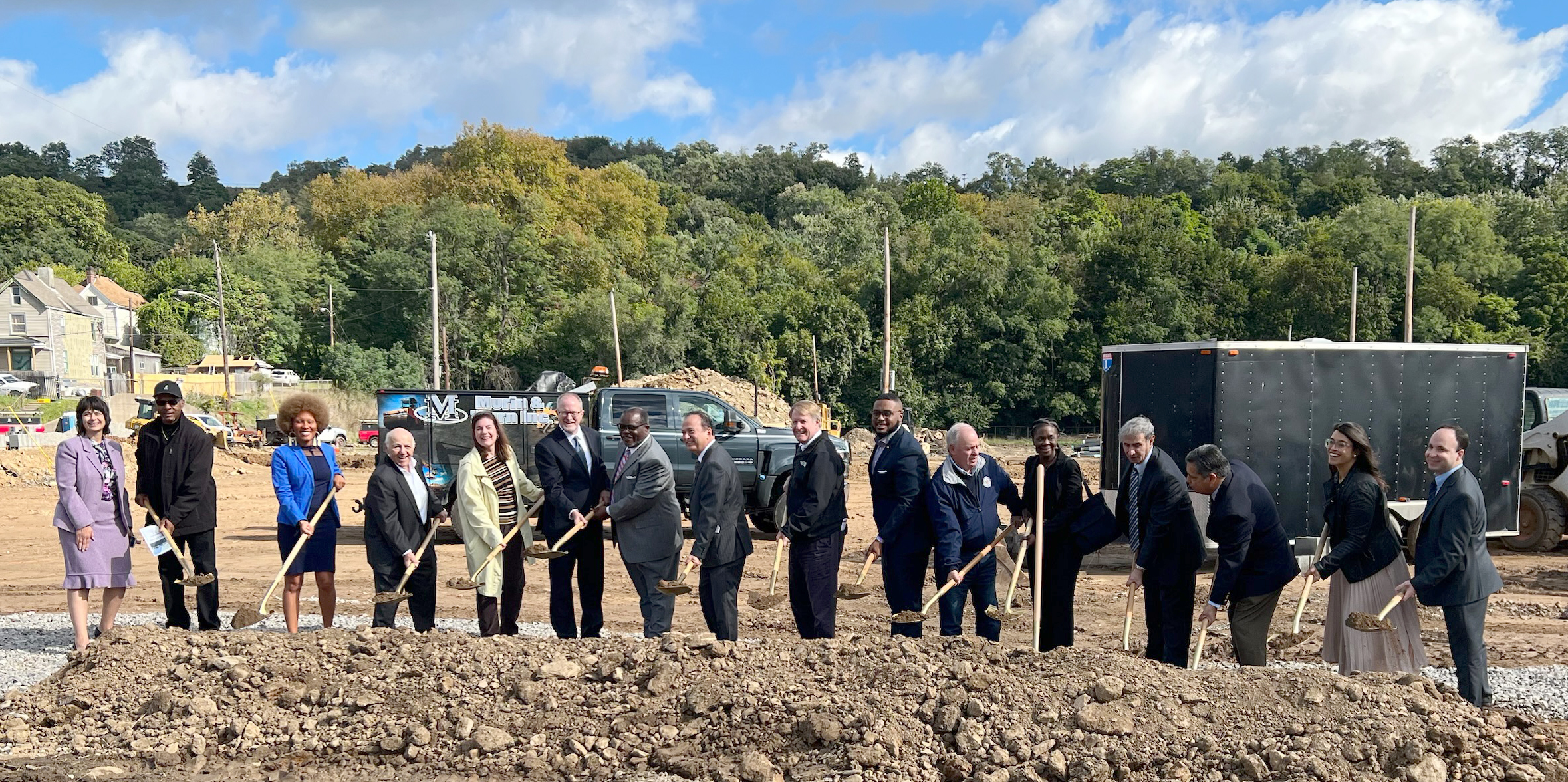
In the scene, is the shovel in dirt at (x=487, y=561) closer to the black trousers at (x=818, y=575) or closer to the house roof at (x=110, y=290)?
the black trousers at (x=818, y=575)

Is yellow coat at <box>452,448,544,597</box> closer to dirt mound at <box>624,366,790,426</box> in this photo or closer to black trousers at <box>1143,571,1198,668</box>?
black trousers at <box>1143,571,1198,668</box>

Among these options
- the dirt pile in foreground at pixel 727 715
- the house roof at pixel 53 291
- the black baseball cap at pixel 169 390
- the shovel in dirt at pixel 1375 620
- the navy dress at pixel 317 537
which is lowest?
the dirt pile in foreground at pixel 727 715

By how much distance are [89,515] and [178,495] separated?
53 centimetres

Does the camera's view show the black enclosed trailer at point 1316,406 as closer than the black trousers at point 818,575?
No

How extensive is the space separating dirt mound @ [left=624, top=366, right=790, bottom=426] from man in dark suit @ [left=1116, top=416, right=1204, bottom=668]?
26.2m

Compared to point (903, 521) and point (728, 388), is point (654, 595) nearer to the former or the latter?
point (903, 521)

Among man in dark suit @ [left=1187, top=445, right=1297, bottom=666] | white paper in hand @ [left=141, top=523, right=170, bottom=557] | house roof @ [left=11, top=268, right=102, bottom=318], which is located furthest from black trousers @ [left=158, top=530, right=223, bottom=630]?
house roof @ [left=11, top=268, right=102, bottom=318]

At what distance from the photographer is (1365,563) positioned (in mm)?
6395

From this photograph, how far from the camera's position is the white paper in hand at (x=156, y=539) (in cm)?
741

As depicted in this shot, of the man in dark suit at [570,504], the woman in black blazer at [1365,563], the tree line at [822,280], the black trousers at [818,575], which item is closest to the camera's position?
the woman in black blazer at [1365,563]

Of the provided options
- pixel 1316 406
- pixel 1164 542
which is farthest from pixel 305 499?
pixel 1316 406

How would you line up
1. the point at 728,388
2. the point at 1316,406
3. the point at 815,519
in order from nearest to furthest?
1. the point at 815,519
2. the point at 1316,406
3. the point at 728,388

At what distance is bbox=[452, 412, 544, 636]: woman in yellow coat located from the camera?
7594 millimetres

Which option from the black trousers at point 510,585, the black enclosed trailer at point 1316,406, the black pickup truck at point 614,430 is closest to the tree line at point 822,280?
the black pickup truck at point 614,430
